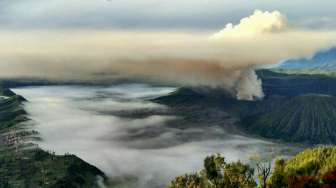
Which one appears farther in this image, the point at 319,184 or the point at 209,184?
the point at 209,184

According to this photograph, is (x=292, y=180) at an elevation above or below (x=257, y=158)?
below

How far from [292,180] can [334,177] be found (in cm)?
1457

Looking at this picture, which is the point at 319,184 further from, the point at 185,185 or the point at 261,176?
the point at 185,185

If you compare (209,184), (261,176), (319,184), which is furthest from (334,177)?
(209,184)

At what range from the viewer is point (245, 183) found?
183 m

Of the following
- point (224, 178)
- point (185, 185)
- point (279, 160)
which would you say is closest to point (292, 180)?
point (279, 160)

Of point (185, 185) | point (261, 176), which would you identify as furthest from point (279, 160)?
point (185, 185)

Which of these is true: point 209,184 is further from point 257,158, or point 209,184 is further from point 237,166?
point 257,158

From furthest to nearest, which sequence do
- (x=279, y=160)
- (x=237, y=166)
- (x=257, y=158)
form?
1. (x=279, y=160)
2. (x=237, y=166)
3. (x=257, y=158)

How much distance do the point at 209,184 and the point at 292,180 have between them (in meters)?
30.1

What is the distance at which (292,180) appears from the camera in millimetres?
191375

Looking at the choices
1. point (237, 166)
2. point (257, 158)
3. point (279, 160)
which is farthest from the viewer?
point (279, 160)

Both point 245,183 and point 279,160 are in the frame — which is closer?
point 245,183

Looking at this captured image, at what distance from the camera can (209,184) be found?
646ft
